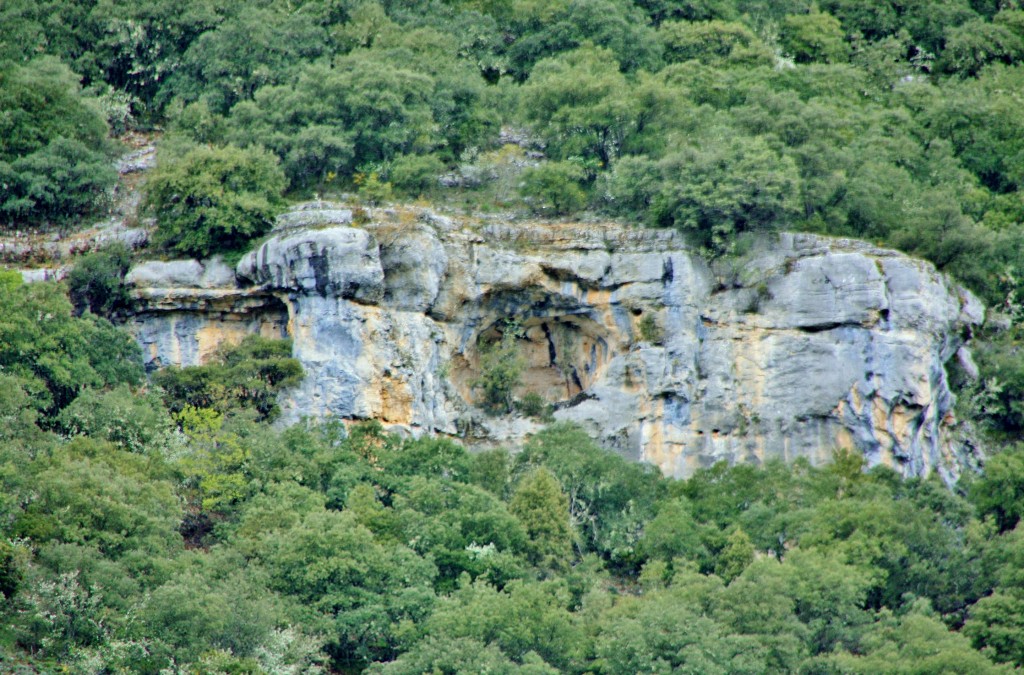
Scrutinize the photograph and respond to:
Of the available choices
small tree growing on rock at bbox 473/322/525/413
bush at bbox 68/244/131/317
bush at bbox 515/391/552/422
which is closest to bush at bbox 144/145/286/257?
bush at bbox 68/244/131/317

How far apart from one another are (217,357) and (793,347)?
1789 centimetres

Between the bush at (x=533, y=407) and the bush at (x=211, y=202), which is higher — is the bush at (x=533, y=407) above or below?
below

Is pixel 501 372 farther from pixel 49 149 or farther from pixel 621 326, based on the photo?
pixel 49 149

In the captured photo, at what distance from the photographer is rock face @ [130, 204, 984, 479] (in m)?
56.2

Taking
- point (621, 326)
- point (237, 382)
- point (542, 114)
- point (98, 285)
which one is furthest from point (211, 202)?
point (621, 326)

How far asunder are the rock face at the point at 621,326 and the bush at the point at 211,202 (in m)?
0.88

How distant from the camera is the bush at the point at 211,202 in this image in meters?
57.4

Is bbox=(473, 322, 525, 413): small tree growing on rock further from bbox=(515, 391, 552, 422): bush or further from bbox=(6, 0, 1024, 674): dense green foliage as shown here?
bbox=(515, 391, 552, 422): bush

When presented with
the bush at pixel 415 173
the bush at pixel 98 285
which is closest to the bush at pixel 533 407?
the bush at pixel 415 173

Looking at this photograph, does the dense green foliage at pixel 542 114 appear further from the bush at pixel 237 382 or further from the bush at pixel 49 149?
the bush at pixel 237 382

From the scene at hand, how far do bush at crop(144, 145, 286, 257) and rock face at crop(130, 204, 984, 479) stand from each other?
0.88 metres

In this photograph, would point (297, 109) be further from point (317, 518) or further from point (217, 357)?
point (317, 518)

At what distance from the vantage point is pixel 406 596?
4728 centimetres

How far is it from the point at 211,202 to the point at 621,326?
13528 mm
